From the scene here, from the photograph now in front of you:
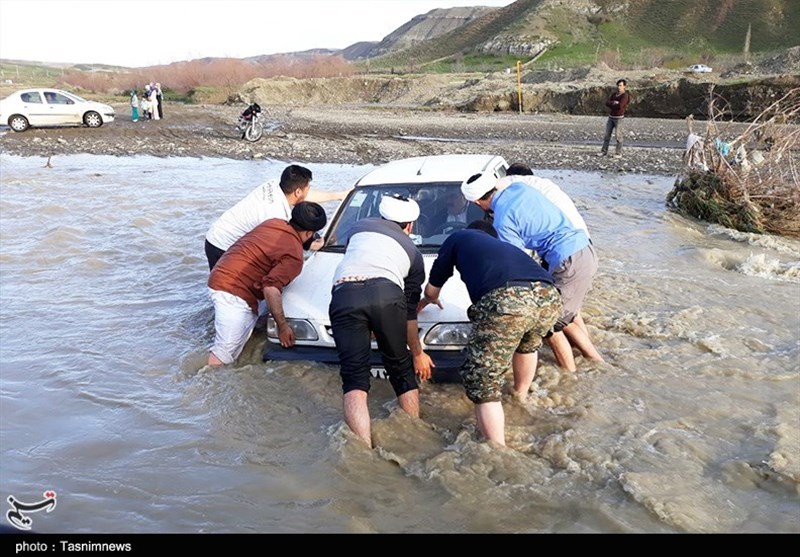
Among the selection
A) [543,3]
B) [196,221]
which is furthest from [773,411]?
[543,3]

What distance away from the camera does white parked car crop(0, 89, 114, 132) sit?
26469mm

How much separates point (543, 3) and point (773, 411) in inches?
4451

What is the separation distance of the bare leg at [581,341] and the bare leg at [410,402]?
1634 mm

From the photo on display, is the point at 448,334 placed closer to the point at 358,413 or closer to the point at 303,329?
the point at 358,413

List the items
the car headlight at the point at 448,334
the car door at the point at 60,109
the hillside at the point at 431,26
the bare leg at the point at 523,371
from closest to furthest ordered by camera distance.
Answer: the bare leg at the point at 523,371
the car headlight at the point at 448,334
the car door at the point at 60,109
the hillside at the point at 431,26

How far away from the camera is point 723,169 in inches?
463

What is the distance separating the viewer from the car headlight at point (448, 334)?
5.13 m

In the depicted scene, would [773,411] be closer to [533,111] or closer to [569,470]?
[569,470]

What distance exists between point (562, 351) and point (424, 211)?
1874 millimetres

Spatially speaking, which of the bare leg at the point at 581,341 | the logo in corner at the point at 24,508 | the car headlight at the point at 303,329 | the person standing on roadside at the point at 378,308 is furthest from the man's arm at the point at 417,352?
the logo in corner at the point at 24,508

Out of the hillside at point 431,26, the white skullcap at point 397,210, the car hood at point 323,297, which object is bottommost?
the car hood at point 323,297

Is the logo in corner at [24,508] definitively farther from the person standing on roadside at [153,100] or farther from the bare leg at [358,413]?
the person standing on roadside at [153,100]

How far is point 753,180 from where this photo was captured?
11.5m

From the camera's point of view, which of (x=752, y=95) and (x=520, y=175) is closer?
(x=520, y=175)
